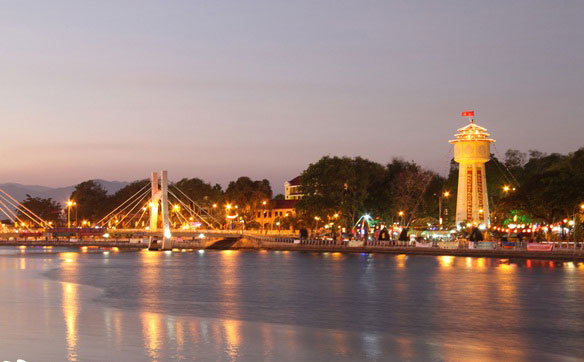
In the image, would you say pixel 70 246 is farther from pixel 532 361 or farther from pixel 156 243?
pixel 532 361

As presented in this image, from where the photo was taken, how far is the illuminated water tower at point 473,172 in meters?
87.6

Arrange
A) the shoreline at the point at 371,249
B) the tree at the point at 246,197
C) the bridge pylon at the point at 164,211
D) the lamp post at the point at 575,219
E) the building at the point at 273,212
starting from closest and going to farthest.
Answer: the shoreline at the point at 371,249, the lamp post at the point at 575,219, the bridge pylon at the point at 164,211, the tree at the point at 246,197, the building at the point at 273,212

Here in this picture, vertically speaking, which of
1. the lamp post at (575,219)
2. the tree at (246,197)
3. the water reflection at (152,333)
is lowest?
the water reflection at (152,333)

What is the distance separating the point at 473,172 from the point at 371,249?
1604 cm

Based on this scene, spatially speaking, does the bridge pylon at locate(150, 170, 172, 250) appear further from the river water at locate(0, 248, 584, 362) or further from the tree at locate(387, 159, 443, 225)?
the river water at locate(0, 248, 584, 362)

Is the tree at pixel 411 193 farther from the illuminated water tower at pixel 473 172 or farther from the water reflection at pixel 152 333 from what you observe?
the water reflection at pixel 152 333

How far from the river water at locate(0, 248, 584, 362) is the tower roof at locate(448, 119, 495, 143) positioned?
128ft

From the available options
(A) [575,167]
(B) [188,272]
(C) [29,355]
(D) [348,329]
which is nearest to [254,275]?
(B) [188,272]

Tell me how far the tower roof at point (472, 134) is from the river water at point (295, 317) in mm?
38869

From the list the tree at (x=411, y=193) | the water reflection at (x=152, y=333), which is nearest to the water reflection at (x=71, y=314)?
the water reflection at (x=152, y=333)

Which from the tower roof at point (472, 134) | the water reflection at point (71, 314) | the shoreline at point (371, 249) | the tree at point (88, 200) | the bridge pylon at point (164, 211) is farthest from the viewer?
the tree at point (88, 200)

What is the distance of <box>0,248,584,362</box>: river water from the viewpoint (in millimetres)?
19922

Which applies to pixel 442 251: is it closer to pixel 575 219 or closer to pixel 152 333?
pixel 575 219

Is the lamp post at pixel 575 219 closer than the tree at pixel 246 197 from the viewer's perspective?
Yes
